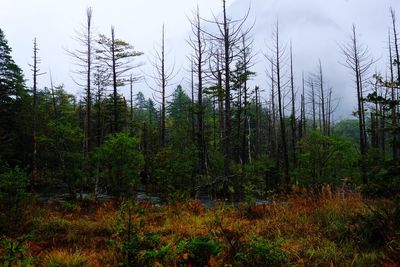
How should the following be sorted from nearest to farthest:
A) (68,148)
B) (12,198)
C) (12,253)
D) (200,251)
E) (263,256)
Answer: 1. (12,253)
2. (263,256)
3. (200,251)
4. (12,198)
5. (68,148)

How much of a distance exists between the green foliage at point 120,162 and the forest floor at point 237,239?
4649 mm

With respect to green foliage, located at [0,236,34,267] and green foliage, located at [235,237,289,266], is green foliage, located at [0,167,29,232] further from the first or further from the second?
green foliage, located at [235,237,289,266]

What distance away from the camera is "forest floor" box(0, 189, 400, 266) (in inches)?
157

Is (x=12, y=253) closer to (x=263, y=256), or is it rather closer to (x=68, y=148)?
(x=263, y=256)

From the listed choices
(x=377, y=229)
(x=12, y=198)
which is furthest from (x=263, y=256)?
(x=12, y=198)

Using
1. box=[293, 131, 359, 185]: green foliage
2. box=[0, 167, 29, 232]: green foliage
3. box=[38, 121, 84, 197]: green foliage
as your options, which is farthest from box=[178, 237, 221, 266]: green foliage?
box=[293, 131, 359, 185]: green foliage

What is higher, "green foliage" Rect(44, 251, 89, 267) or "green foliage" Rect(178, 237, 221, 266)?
"green foliage" Rect(178, 237, 221, 266)

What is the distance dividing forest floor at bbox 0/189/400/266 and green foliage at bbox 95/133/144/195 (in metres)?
4.65

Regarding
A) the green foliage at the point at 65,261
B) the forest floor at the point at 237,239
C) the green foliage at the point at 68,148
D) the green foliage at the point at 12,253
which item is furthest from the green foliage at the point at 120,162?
the green foliage at the point at 65,261

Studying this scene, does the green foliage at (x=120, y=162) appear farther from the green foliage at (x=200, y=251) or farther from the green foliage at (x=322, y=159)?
the green foliage at (x=200, y=251)

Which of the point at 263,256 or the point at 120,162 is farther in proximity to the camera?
the point at 120,162

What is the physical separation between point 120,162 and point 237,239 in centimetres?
948

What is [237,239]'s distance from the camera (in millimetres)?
4879

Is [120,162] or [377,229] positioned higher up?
[120,162]
